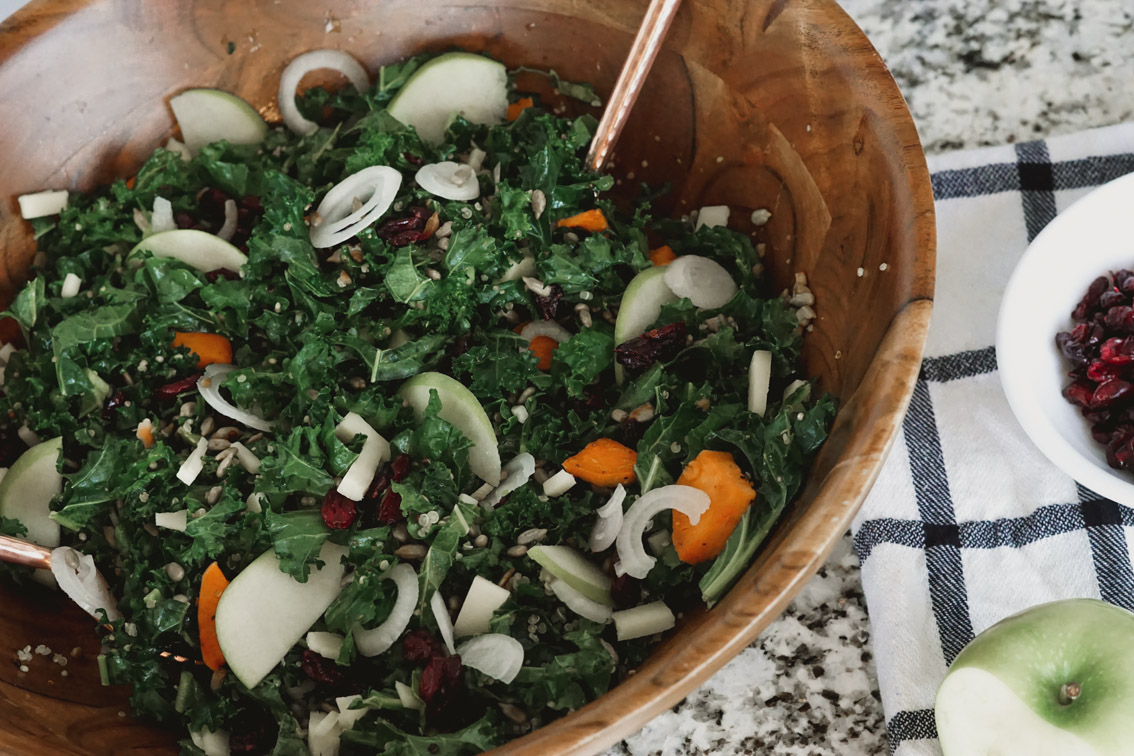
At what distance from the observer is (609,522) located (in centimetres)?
175

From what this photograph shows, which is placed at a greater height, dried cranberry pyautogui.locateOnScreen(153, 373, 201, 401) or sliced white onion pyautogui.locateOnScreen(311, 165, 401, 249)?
sliced white onion pyautogui.locateOnScreen(311, 165, 401, 249)

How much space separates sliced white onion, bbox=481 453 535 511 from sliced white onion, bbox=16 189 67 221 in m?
1.22

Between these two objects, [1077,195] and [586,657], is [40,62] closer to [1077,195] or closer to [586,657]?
[586,657]

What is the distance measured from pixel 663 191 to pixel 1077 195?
3.23 ft

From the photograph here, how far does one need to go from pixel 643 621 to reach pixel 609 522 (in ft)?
0.64

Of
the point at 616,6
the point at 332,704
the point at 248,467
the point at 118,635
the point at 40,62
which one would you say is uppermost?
the point at 40,62

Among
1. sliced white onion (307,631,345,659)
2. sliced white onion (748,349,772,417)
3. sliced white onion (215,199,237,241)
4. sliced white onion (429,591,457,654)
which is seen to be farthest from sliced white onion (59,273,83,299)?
sliced white onion (748,349,772,417)

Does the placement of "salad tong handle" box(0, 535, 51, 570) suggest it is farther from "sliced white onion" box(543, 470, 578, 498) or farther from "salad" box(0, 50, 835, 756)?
"sliced white onion" box(543, 470, 578, 498)

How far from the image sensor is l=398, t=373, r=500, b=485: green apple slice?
1.80m

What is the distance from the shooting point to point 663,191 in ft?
7.21

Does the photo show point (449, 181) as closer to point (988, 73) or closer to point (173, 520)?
point (173, 520)

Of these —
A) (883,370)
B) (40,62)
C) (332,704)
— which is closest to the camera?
(883,370)

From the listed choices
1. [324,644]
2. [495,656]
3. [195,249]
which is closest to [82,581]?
[324,644]

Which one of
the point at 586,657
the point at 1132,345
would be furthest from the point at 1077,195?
the point at 586,657
